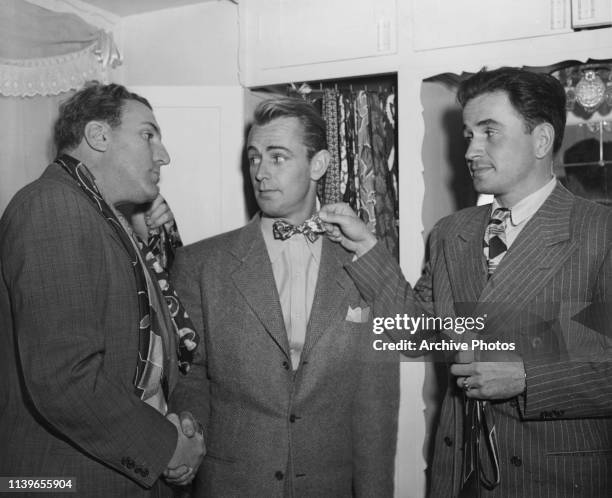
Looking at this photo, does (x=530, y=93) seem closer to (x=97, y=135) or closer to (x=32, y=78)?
(x=97, y=135)

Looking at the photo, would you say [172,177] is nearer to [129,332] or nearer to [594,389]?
[129,332]

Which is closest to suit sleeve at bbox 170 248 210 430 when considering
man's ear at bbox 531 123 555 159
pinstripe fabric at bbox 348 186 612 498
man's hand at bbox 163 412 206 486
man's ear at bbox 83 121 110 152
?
man's hand at bbox 163 412 206 486

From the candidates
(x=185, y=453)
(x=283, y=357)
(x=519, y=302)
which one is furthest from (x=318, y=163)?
(x=185, y=453)

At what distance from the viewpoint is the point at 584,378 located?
1.57 metres

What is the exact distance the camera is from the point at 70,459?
1.42m

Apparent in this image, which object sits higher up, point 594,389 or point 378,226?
point 378,226

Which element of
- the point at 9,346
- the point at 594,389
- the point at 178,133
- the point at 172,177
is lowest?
the point at 594,389

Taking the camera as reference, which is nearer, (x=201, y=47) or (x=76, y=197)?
(x=76, y=197)

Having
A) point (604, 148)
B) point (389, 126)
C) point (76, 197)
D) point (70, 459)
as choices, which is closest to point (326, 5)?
point (389, 126)

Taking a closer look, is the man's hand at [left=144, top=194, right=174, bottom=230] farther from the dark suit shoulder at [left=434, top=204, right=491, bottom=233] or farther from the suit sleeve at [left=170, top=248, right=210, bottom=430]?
the dark suit shoulder at [left=434, top=204, right=491, bottom=233]

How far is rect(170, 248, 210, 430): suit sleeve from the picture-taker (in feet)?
6.24

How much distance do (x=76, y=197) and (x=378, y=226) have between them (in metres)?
1.66

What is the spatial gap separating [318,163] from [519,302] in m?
0.83

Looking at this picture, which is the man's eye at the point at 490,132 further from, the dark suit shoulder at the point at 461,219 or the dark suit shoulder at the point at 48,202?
the dark suit shoulder at the point at 48,202
